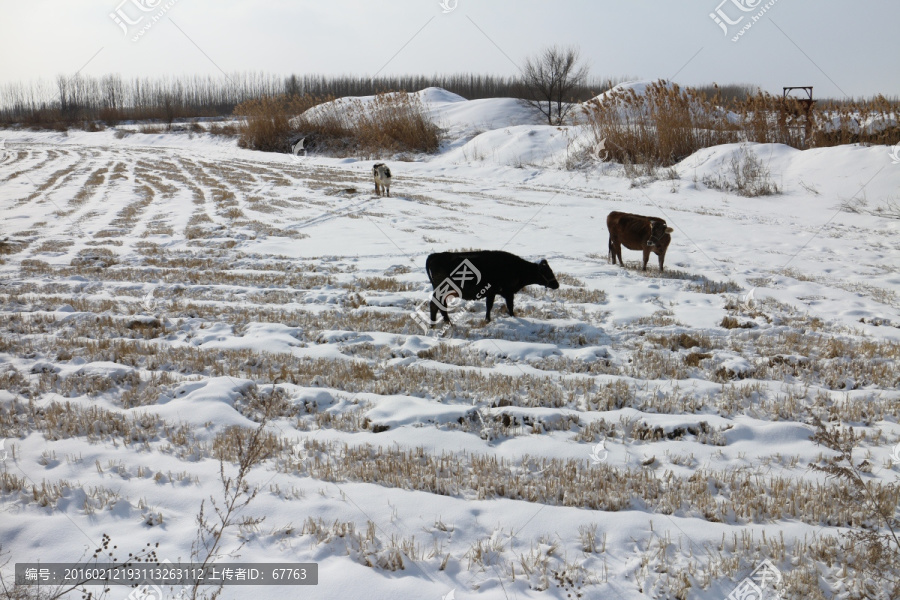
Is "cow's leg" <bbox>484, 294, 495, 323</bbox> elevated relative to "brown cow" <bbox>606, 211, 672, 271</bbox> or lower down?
lower down

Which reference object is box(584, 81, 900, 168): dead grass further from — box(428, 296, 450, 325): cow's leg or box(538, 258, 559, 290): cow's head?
box(428, 296, 450, 325): cow's leg

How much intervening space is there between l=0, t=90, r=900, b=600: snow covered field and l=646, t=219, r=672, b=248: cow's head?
63cm

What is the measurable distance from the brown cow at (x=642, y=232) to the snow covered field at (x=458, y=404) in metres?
0.52

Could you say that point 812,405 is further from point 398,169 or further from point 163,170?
point 163,170

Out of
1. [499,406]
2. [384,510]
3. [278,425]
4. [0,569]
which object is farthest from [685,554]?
[0,569]

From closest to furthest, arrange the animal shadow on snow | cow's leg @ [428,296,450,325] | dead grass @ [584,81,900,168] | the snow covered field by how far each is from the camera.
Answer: the snow covered field, the animal shadow on snow, cow's leg @ [428,296,450,325], dead grass @ [584,81,900,168]

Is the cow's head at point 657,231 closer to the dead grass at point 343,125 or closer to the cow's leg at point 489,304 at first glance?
the cow's leg at point 489,304

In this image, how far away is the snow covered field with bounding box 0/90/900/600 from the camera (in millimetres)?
3254

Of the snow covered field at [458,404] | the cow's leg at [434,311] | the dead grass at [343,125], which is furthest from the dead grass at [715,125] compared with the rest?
the cow's leg at [434,311]

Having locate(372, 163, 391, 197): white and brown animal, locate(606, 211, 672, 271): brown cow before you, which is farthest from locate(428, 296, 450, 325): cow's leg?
locate(372, 163, 391, 197): white and brown animal

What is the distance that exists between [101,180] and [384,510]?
24.9m

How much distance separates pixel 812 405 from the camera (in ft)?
16.8
